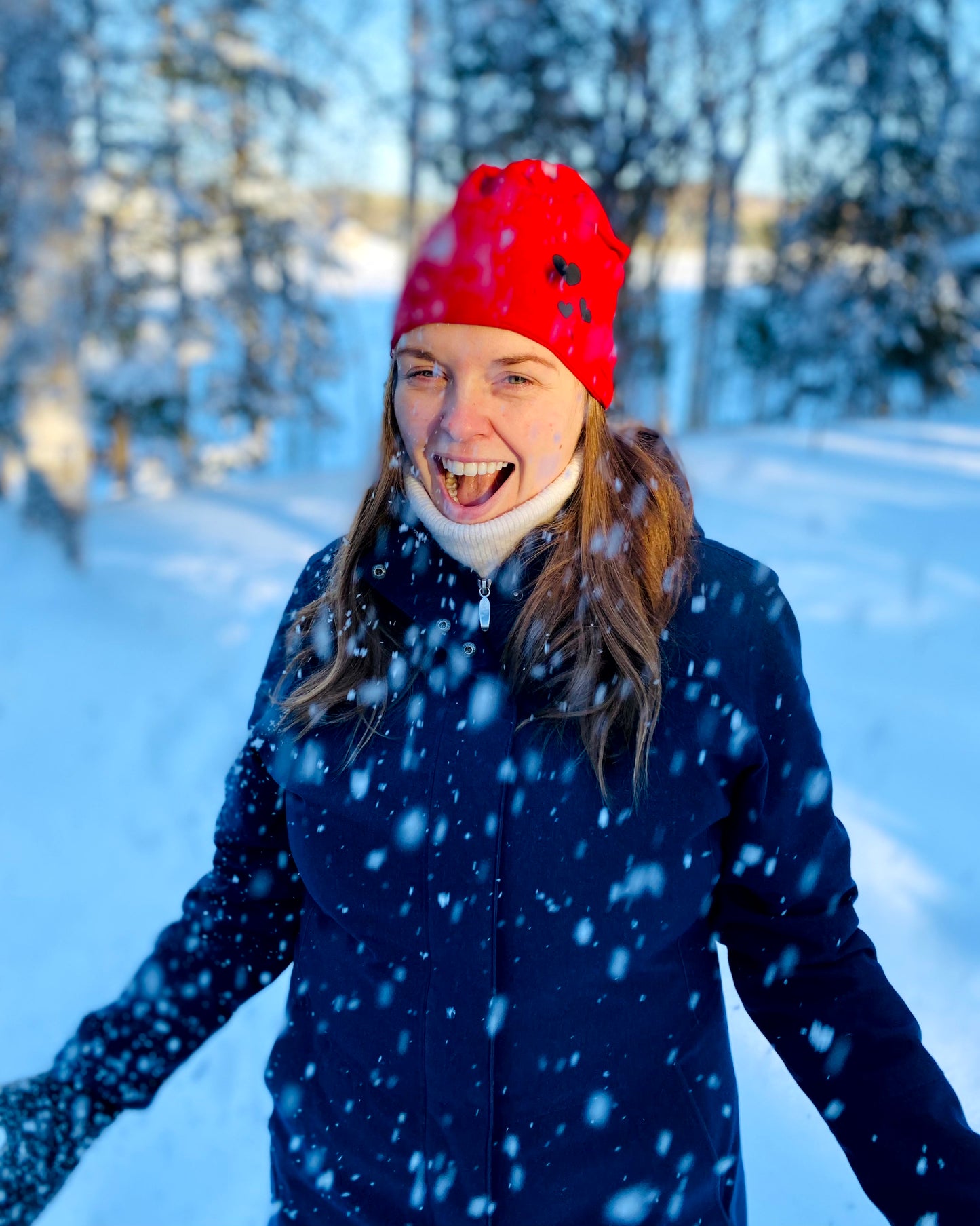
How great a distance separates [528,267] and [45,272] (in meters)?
6.87

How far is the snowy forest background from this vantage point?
295 centimetres

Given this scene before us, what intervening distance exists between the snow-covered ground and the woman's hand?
1.18 meters

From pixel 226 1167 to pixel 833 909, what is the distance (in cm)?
207

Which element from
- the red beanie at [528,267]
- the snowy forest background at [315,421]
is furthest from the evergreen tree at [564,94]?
the red beanie at [528,267]

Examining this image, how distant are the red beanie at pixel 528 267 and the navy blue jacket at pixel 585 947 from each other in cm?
39

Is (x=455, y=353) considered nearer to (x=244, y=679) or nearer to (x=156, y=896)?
(x=156, y=896)

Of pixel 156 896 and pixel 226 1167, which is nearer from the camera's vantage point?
pixel 226 1167

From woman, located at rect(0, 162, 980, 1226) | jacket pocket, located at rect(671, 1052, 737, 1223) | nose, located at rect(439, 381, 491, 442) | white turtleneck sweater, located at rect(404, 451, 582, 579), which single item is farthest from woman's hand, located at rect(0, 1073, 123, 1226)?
nose, located at rect(439, 381, 491, 442)

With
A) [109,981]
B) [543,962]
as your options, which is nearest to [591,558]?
[543,962]

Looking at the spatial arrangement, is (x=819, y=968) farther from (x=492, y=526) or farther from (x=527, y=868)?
(x=492, y=526)

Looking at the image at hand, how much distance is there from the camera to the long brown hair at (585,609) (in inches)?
51.3

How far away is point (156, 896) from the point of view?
3.69 meters

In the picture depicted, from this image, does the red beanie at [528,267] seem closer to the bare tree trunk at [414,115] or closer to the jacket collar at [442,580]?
the jacket collar at [442,580]

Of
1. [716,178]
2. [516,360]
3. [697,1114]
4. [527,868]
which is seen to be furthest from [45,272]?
[716,178]
